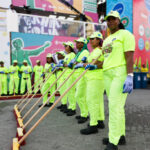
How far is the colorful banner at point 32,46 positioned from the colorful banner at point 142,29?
6.48m

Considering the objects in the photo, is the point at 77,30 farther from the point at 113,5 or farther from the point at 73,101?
the point at 73,101

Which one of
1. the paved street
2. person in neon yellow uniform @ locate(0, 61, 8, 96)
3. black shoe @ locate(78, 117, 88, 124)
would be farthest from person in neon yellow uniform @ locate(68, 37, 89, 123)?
person in neon yellow uniform @ locate(0, 61, 8, 96)

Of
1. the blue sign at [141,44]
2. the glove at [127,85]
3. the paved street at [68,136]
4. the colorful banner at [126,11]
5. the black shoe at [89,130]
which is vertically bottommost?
the paved street at [68,136]

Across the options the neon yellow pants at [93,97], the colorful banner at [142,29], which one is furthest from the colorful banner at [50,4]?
the neon yellow pants at [93,97]

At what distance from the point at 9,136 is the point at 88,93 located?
5.65 ft

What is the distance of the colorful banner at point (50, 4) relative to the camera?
44.5 ft

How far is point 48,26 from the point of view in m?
12.9

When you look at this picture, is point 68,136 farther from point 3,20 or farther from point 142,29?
point 142,29

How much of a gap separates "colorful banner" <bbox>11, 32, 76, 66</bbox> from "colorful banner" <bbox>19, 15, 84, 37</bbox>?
775 millimetres

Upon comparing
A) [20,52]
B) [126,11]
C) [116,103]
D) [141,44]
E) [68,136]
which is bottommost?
[68,136]

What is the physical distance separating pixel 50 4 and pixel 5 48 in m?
5.90

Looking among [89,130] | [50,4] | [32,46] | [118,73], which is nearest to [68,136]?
[89,130]

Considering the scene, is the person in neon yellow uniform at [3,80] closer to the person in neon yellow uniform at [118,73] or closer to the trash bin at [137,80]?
the person in neon yellow uniform at [118,73]

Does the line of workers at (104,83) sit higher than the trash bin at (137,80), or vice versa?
the line of workers at (104,83)
